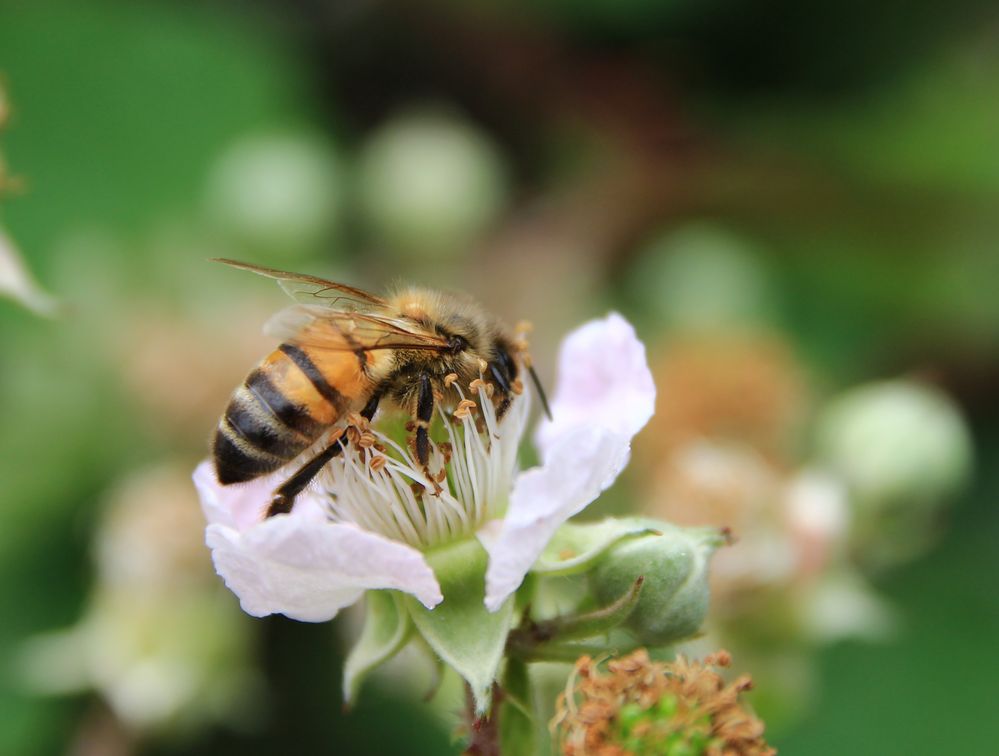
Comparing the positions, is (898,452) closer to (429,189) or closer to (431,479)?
(431,479)

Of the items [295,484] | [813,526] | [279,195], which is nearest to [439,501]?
[295,484]

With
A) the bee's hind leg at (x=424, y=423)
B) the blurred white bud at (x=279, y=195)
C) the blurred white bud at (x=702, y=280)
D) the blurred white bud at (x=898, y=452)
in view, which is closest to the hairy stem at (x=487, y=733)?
the bee's hind leg at (x=424, y=423)

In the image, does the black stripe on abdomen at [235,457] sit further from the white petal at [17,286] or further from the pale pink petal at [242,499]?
the white petal at [17,286]

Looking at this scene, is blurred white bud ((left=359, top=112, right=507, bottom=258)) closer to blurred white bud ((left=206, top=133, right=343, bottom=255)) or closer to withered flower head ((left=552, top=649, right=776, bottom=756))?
blurred white bud ((left=206, top=133, right=343, bottom=255))

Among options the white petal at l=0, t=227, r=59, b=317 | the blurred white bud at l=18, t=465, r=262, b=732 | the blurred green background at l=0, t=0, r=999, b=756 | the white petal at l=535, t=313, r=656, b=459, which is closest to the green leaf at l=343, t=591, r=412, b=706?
the white petal at l=535, t=313, r=656, b=459

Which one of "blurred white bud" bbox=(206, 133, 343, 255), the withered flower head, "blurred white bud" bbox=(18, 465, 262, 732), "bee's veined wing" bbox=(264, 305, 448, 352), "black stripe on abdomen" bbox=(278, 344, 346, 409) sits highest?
"bee's veined wing" bbox=(264, 305, 448, 352)

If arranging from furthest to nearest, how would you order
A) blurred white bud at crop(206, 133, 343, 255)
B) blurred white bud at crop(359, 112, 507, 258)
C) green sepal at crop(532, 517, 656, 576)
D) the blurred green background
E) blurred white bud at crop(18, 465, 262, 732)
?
1. blurred white bud at crop(359, 112, 507, 258)
2. blurred white bud at crop(206, 133, 343, 255)
3. the blurred green background
4. blurred white bud at crop(18, 465, 262, 732)
5. green sepal at crop(532, 517, 656, 576)
